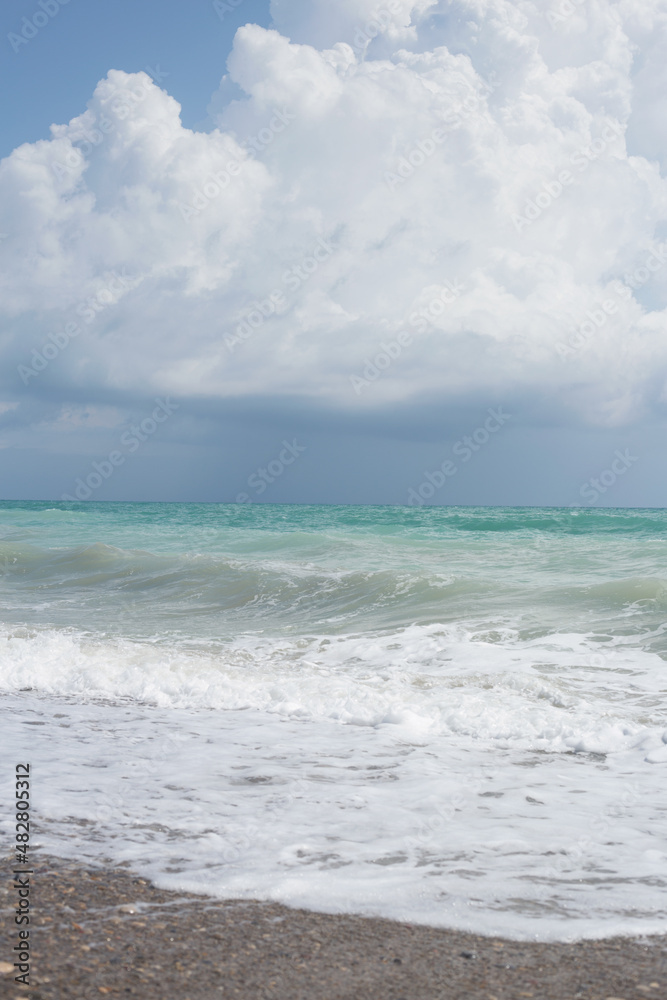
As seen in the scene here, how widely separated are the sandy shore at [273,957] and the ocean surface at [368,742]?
6.5 inches

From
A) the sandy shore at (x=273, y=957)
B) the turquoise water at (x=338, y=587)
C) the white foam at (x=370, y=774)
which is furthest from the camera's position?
the turquoise water at (x=338, y=587)

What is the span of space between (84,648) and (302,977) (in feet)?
24.0

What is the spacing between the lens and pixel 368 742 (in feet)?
19.3

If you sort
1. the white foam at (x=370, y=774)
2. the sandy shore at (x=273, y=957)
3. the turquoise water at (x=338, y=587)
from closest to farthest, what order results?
the sandy shore at (x=273, y=957)
the white foam at (x=370, y=774)
the turquoise water at (x=338, y=587)

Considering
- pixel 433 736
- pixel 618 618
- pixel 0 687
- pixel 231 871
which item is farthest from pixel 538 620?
pixel 231 871

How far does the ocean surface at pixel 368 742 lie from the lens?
345cm

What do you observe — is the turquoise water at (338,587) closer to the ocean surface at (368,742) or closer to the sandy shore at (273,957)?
the ocean surface at (368,742)

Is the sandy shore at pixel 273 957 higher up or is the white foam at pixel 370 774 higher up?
the sandy shore at pixel 273 957

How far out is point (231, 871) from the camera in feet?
11.3

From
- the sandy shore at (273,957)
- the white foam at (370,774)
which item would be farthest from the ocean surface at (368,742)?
the sandy shore at (273,957)

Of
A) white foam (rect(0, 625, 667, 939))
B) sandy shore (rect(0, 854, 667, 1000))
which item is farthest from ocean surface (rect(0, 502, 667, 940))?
sandy shore (rect(0, 854, 667, 1000))

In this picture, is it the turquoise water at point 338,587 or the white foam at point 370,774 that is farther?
the turquoise water at point 338,587

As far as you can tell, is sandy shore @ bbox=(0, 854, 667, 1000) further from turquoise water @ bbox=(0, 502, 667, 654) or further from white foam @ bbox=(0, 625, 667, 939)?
turquoise water @ bbox=(0, 502, 667, 654)

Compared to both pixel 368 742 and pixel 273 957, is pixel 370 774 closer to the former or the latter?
pixel 368 742
